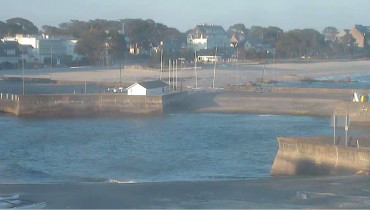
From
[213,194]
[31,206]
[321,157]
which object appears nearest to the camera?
[31,206]

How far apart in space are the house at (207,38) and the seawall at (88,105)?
90.1 ft

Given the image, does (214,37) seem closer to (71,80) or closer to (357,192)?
(71,80)

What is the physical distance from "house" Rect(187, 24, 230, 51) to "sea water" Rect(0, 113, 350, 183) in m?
28.3

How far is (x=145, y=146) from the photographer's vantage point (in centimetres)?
1198

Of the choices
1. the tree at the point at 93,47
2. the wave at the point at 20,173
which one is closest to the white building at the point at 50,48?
the tree at the point at 93,47

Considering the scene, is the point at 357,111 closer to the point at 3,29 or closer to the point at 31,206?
the point at 31,206

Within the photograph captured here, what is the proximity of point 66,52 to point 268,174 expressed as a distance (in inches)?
1210

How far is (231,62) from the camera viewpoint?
38781 millimetres

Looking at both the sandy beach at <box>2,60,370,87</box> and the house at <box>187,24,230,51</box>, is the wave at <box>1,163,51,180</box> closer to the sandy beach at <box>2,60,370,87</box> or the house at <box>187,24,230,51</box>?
the sandy beach at <box>2,60,370,87</box>

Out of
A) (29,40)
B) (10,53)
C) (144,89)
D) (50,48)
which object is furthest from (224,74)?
(29,40)

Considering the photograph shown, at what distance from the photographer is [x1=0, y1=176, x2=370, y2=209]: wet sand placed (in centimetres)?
580

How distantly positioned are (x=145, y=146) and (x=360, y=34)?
4636 centimetres

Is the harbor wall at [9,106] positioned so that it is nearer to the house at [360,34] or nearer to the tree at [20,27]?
the tree at [20,27]

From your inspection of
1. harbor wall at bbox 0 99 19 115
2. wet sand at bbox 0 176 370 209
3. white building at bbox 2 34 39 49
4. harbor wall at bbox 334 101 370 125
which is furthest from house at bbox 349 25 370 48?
wet sand at bbox 0 176 370 209
